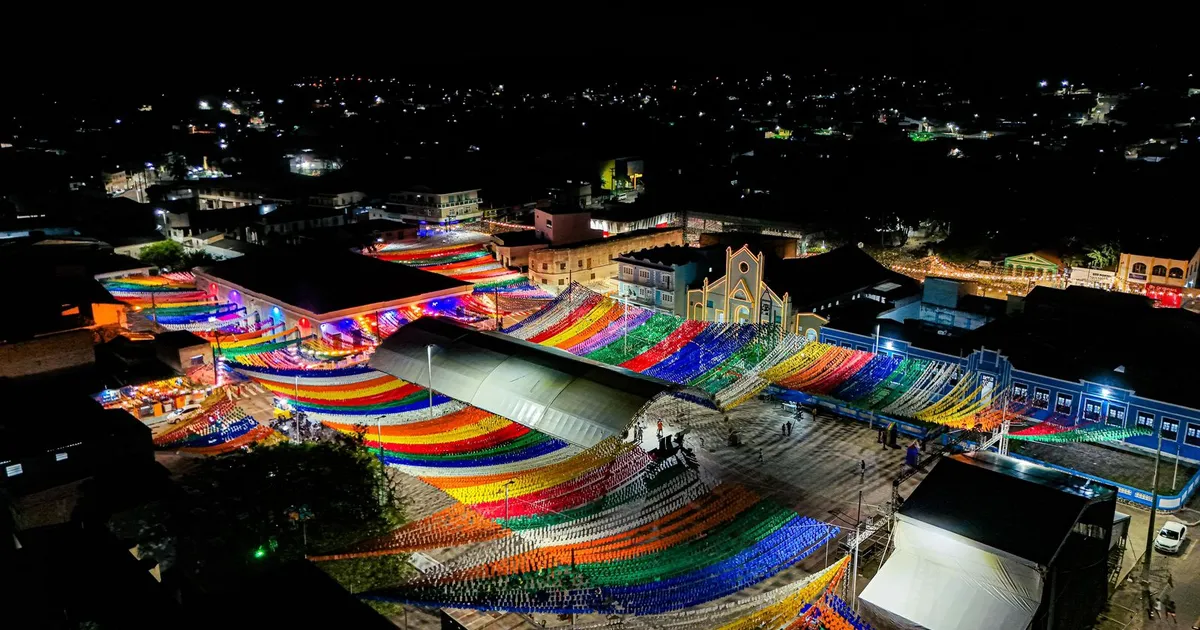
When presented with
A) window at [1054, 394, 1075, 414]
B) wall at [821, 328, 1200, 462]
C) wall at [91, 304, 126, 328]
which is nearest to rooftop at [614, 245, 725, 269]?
wall at [821, 328, 1200, 462]

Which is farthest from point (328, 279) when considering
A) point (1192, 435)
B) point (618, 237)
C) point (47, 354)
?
point (1192, 435)

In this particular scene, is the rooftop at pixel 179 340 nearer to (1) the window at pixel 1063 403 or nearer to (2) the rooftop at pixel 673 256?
(2) the rooftop at pixel 673 256

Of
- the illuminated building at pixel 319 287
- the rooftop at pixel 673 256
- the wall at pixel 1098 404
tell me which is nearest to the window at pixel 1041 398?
the wall at pixel 1098 404

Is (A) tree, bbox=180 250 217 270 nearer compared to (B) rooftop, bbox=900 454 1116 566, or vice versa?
(B) rooftop, bbox=900 454 1116 566

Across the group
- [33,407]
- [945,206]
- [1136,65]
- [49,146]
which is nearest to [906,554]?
[33,407]

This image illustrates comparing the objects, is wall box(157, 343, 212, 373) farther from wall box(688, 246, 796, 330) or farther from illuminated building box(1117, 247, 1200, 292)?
illuminated building box(1117, 247, 1200, 292)

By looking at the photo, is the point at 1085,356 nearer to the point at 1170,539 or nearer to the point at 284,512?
the point at 1170,539

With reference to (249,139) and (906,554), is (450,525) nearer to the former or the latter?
(906,554)
